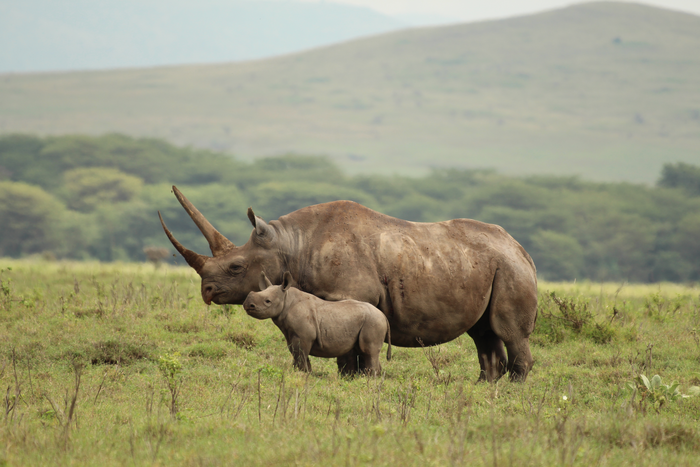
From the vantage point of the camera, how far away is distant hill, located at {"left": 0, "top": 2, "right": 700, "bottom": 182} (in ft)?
364

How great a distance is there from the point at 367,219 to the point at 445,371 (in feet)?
7.40

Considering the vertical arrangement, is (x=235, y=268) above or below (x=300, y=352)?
above

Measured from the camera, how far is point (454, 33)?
153 m

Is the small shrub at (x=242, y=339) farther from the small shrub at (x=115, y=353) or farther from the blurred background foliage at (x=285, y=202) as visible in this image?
the blurred background foliage at (x=285, y=202)

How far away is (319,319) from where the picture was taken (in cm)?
773

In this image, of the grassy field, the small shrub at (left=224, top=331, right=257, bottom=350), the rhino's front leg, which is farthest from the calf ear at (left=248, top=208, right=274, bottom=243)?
the small shrub at (left=224, top=331, right=257, bottom=350)

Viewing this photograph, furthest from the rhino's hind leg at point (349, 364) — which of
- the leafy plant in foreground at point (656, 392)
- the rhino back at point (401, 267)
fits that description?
the leafy plant in foreground at point (656, 392)

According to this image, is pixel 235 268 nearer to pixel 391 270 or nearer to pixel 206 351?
pixel 391 270

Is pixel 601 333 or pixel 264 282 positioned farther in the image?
pixel 601 333

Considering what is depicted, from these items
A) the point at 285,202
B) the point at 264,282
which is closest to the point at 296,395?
the point at 264,282

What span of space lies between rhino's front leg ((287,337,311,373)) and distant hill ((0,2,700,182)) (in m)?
95.0

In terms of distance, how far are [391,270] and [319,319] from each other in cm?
95

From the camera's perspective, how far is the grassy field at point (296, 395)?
5281 millimetres

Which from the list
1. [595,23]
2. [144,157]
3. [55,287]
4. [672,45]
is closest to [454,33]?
[595,23]
